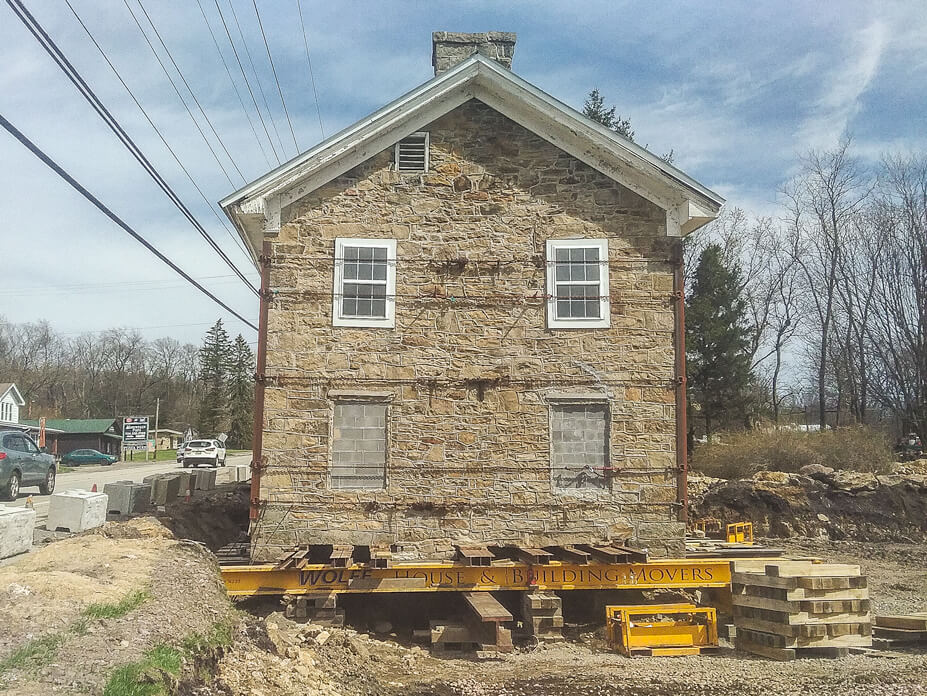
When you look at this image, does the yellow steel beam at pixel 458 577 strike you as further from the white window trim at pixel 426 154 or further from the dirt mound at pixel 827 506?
the dirt mound at pixel 827 506

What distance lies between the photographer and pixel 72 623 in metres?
6.40

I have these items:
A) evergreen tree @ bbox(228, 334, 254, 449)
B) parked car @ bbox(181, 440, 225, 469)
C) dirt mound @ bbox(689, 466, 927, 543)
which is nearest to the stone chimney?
dirt mound @ bbox(689, 466, 927, 543)

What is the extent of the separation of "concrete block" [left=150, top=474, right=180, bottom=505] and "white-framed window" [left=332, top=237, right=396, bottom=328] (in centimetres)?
657

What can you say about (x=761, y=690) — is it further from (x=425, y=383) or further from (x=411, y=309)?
(x=411, y=309)

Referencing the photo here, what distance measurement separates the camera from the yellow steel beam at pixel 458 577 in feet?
33.8

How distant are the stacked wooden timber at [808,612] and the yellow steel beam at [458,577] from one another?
1.22 metres

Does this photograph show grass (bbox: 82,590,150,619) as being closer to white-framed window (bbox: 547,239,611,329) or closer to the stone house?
the stone house

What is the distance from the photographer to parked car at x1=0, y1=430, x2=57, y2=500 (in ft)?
62.1

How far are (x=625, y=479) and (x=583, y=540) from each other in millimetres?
1142

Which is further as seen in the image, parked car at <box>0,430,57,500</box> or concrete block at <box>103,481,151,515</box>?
parked car at <box>0,430,57,500</box>

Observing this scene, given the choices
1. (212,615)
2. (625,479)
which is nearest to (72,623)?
(212,615)

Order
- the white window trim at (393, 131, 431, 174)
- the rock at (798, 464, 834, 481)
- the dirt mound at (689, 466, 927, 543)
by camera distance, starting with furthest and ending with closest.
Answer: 1. the rock at (798, 464, 834, 481)
2. the dirt mound at (689, 466, 927, 543)
3. the white window trim at (393, 131, 431, 174)

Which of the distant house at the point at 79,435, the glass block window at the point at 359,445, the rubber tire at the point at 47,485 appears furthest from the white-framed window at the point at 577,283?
the distant house at the point at 79,435

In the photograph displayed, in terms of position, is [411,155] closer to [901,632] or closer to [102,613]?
[102,613]
